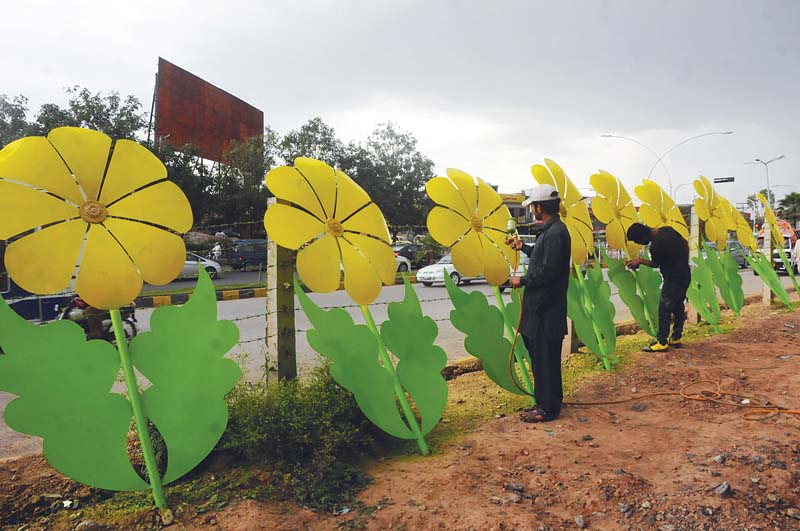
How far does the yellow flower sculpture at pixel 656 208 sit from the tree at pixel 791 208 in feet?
187

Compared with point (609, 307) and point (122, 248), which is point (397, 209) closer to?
point (609, 307)

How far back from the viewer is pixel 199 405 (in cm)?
254

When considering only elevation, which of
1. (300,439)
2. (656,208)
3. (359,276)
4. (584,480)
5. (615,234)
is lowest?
(584,480)

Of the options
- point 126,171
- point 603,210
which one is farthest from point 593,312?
point 126,171

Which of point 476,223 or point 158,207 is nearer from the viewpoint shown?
point 158,207

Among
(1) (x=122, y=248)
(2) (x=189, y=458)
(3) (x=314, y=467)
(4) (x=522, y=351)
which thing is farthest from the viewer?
(4) (x=522, y=351)

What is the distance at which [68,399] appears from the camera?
229cm

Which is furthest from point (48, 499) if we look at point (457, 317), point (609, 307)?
point (609, 307)

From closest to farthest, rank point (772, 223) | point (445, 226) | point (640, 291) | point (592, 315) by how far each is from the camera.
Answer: point (445, 226), point (592, 315), point (640, 291), point (772, 223)

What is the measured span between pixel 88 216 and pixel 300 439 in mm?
1416

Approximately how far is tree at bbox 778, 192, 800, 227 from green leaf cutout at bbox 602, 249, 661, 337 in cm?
5742

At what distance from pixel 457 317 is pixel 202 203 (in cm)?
1984

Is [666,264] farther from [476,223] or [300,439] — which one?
[300,439]

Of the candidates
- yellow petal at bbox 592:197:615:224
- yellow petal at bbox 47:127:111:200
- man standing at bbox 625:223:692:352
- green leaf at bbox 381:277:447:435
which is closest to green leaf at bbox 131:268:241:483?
yellow petal at bbox 47:127:111:200
